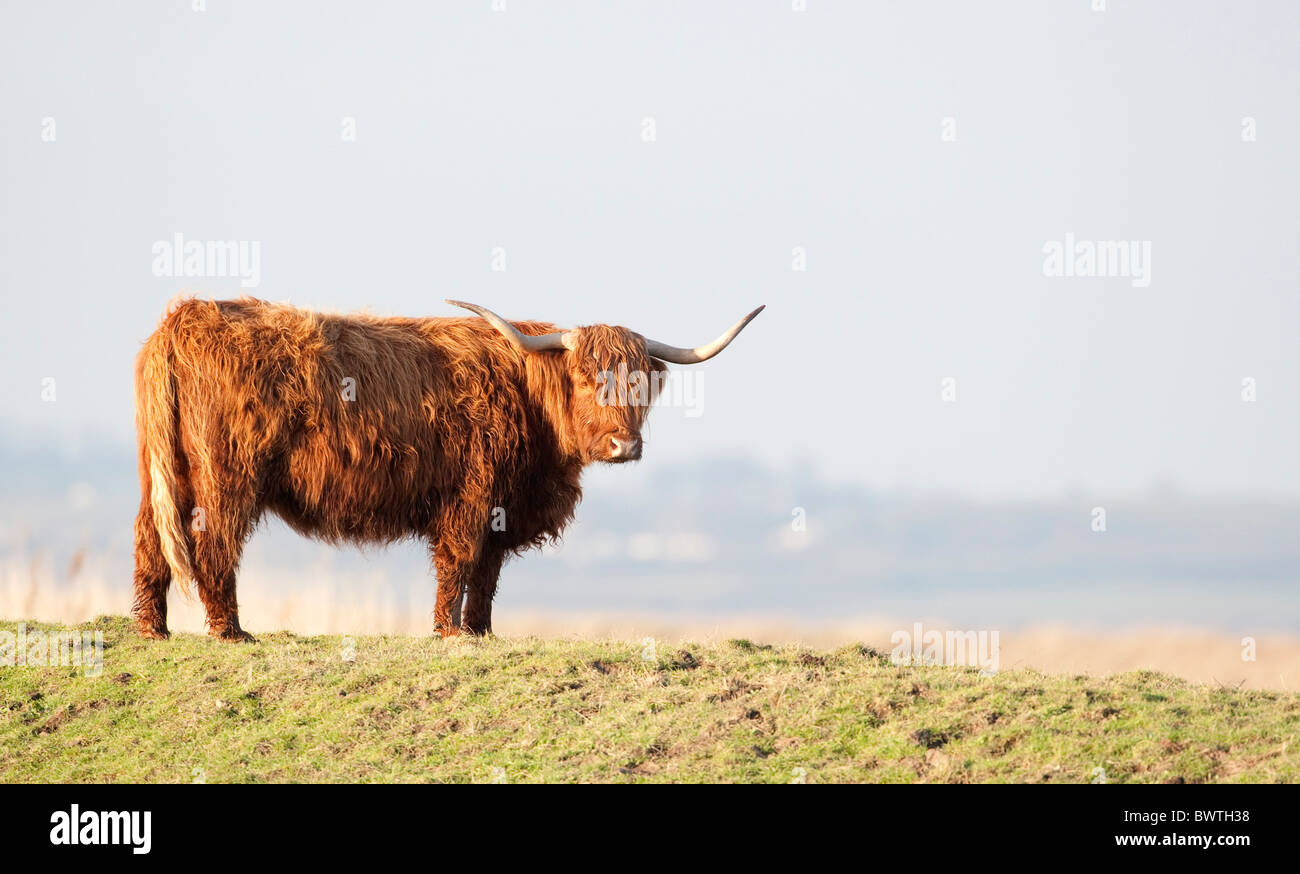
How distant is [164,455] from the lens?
9.93m

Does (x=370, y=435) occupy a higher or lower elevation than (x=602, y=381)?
lower

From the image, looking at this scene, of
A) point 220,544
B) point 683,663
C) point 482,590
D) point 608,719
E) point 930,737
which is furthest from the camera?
point 482,590

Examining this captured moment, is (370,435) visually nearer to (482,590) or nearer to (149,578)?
(482,590)

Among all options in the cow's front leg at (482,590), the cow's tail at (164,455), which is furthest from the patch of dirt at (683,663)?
the cow's tail at (164,455)

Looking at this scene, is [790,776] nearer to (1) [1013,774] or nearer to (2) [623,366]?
(1) [1013,774]

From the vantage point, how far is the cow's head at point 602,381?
10.6m

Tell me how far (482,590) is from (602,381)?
5.99ft

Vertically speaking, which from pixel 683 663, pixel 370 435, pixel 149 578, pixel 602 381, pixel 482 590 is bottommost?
pixel 683 663

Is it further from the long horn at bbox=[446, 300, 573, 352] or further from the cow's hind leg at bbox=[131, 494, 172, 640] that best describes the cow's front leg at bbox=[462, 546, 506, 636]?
the cow's hind leg at bbox=[131, 494, 172, 640]

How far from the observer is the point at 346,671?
918 cm

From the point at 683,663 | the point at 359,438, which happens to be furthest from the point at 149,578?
the point at 683,663
